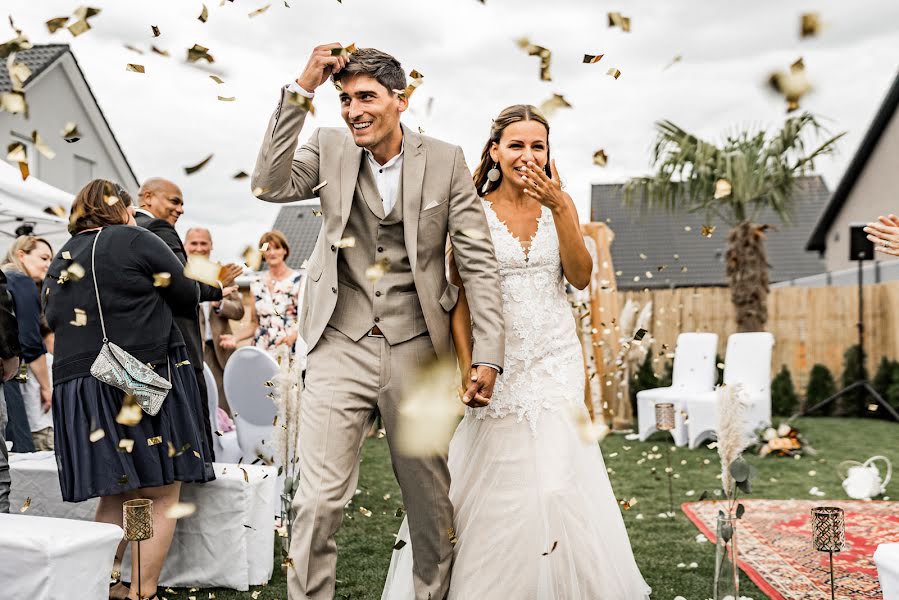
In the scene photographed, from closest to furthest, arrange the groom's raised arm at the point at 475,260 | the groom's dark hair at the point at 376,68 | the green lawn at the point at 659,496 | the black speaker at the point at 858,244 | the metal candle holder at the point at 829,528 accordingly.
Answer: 1. the groom's dark hair at the point at 376,68
2. the metal candle holder at the point at 829,528
3. the groom's raised arm at the point at 475,260
4. the green lawn at the point at 659,496
5. the black speaker at the point at 858,244

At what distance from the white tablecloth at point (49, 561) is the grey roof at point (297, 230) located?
85.0 ft

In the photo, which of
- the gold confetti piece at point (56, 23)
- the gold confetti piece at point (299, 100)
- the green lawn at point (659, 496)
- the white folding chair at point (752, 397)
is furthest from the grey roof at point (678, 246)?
the gold confetti piece at point (56, 23)

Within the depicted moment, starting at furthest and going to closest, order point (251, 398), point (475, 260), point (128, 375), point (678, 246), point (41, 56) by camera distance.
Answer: point (678, 246) < point (41, 56) < point (251, 398) < point (128, 375) < point (475, 260)

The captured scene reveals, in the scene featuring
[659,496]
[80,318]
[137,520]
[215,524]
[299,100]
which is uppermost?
[299,100]

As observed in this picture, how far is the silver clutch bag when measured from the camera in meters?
3.25

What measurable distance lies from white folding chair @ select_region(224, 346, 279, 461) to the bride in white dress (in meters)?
1.86

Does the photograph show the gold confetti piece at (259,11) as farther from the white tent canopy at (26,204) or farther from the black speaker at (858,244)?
the black speaker at (858,244)

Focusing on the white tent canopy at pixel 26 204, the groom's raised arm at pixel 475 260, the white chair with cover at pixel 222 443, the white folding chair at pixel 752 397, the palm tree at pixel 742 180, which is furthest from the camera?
the palm tree at pixel 742 180

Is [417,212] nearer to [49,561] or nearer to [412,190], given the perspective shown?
[412,190]

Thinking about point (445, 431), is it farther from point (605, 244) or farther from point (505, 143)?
point (605, 244)

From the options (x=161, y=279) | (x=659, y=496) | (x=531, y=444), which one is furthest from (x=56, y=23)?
(x=659, y=496)

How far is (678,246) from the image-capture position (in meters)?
27.4

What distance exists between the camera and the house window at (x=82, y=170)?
20.4 metres

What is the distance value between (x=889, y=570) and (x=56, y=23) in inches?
110
